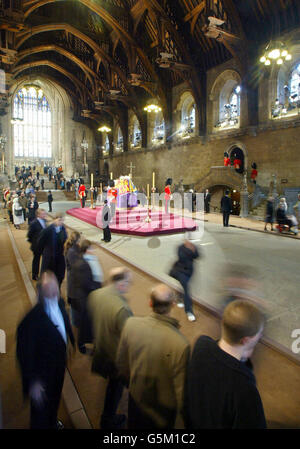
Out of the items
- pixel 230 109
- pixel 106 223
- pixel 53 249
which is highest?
pixel 230 109

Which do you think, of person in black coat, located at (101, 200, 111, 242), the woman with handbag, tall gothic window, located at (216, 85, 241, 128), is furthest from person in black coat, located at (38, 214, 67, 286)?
tall gothic window, located at (216, 85, 241, 128)

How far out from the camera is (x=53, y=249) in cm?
476

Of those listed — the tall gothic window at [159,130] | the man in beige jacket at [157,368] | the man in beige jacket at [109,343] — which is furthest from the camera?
the tall gothic window at [159,130]

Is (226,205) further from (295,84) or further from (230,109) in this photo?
(230,109)

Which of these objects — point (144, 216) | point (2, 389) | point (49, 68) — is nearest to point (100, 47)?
point (49, 68)

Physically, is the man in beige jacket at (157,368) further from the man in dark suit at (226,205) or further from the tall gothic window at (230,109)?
the tall gothic window at (230,109)

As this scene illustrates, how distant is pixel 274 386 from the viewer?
112 inches

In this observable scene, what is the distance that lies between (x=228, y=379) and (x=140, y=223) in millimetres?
10867

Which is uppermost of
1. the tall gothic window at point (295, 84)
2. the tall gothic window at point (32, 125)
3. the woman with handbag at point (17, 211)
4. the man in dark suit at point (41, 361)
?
the tall gothic window at point (32, 125)

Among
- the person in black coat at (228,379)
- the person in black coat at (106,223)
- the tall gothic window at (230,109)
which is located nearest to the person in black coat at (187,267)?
the person in black coat at (228,379)

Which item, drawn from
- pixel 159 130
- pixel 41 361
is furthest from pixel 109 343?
pixel 159 130

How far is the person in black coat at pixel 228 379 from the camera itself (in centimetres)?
144

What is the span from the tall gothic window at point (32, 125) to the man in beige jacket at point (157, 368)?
1591 inches

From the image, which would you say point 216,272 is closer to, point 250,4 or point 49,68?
point 250,4
